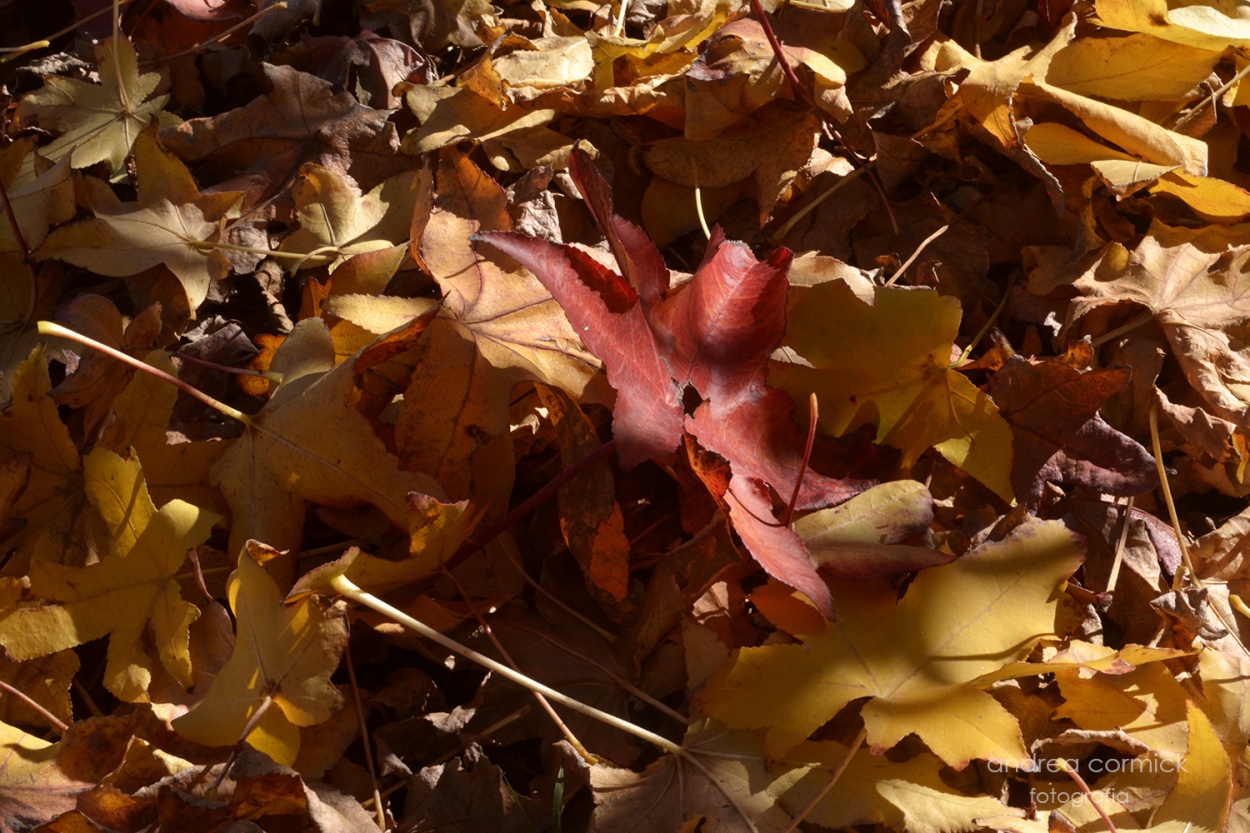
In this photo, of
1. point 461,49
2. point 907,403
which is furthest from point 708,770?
point 461,49

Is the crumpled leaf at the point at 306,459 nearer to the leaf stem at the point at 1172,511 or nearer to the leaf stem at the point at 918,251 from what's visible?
the leaf stem at the point at 918,251

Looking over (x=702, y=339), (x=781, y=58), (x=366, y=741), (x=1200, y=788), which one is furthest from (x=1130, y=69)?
(x=366, y=741)

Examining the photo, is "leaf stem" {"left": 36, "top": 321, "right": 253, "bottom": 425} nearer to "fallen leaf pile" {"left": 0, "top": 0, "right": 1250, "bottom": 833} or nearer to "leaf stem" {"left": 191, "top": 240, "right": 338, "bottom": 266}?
"fallen leaf pile" {"left": 0, "top": 0, "right": 1250, "bottom": 833}

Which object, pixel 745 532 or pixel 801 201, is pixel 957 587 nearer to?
pixel 745 532

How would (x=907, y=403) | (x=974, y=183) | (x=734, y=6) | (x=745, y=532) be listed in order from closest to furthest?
(x=745, y=532) → (x=907, y=403) → (x=974, y=183) → (x=734, y=6)

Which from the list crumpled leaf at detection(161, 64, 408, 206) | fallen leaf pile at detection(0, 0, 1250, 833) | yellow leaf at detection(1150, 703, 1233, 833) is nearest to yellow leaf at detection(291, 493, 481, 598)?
fallen leaf pile at detection(0, 0, 1250, 833)

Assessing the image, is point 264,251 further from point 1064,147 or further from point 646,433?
point 1064,147
